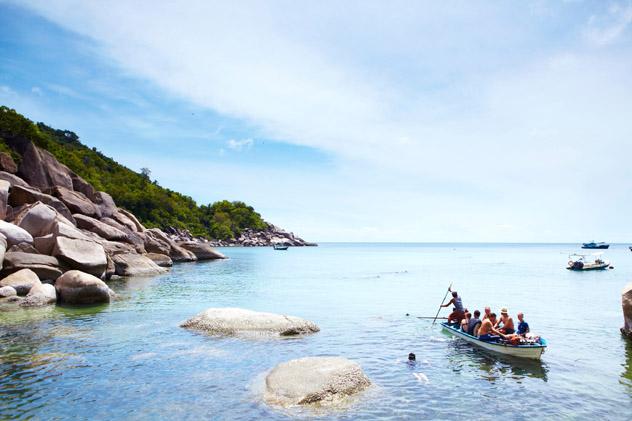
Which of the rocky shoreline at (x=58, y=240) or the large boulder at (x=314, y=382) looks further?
the rocky shoreline at (x=58, y=240)

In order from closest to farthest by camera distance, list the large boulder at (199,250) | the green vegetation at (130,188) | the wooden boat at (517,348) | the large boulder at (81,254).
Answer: the wooden boat at (517,348) → the large boulder at (81,254) → the green vegetation at (130,188) → the large boulder at (199,250)

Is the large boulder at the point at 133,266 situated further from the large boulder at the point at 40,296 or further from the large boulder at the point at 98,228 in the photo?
the large boulder at the point at 40,296

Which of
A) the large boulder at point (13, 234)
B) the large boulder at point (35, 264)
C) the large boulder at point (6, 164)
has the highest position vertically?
the large boulder at point (6, 164)

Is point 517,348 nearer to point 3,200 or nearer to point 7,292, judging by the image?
point 7,292

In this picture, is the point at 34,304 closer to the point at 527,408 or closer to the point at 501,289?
the point at 527,408

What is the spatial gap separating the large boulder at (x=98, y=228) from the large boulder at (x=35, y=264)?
1538 centimetres

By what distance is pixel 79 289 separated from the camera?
2736cm

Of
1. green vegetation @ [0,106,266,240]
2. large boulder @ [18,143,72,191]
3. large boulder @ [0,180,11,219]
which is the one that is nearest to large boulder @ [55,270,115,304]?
large boulder @ [0,180,11,219]

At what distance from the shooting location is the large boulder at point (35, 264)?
92.6ft

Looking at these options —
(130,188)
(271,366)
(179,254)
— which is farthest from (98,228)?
(130,188)

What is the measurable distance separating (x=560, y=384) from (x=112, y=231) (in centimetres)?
4552

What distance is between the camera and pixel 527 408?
12.7 m

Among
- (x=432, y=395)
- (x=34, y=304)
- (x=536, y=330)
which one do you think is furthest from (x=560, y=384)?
(x=34, y=304)

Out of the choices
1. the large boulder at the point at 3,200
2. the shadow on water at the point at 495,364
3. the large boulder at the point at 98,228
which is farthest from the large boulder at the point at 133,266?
the shadow on water at the point at 495,364
